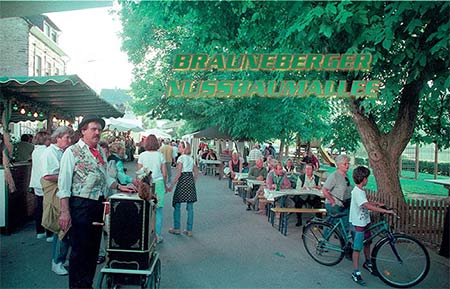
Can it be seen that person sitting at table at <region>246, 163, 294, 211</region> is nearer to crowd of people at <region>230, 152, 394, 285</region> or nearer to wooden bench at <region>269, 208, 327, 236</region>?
crowd of people at <region>230, 152, 394, 285</region>

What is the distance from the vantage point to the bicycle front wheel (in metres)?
5.15

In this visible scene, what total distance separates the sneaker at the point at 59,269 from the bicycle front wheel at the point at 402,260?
13.5 feet

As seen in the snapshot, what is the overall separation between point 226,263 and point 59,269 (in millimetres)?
2306

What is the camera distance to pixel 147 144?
21.7 feet

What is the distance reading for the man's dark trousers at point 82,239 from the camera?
3742mm

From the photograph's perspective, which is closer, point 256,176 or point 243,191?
point 256,176

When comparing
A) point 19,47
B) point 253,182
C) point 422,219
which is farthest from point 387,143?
point 19,47

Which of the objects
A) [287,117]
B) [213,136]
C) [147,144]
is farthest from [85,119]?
[213,136]

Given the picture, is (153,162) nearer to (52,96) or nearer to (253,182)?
(52,96)

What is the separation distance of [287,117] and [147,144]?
11.9 meters

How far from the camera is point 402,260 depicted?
528 cm

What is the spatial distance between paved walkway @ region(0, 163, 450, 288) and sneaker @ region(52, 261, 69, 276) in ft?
0.25

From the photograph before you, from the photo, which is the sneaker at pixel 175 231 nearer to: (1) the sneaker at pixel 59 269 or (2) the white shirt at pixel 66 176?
(1) the sneaker at pixel 59 269

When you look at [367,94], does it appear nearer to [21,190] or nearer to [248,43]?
[248,43]
